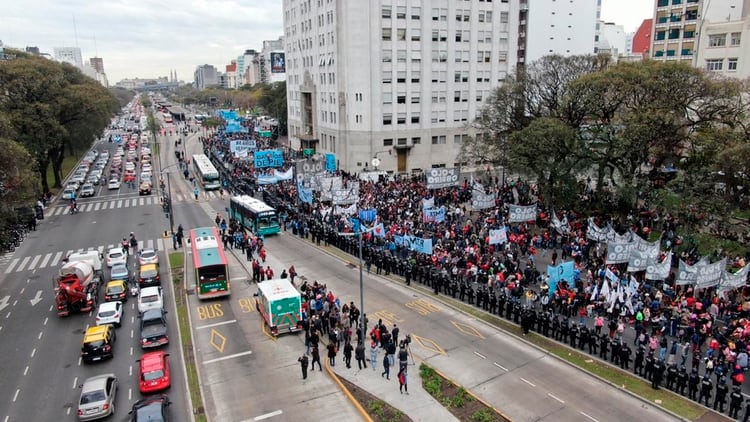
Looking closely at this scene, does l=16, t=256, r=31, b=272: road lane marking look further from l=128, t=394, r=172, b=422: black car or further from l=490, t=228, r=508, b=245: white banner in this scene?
l=490, t=228, r=508, b=245: white banner

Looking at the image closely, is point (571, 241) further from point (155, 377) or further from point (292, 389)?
point (155, 377)

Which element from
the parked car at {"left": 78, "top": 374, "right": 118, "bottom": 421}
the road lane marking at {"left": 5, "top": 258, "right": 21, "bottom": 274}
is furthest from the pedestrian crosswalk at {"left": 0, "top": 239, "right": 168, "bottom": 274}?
the parked car at {"left": 78, "top": 374, "right": 118, "bottom": 421}

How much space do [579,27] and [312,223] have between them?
78.2 m

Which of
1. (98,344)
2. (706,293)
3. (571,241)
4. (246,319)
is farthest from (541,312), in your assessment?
(98,344)

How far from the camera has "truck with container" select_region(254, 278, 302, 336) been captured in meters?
26.9

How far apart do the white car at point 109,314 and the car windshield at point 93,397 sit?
8.57 m

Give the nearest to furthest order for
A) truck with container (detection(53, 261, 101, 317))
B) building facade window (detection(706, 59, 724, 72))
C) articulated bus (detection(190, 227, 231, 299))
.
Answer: truck with container (detection(53, 261, 101, 317)) → articulated bus (detection(190, 227, 231, 299)) → building facade window (detection(706, 59, 724, 72))

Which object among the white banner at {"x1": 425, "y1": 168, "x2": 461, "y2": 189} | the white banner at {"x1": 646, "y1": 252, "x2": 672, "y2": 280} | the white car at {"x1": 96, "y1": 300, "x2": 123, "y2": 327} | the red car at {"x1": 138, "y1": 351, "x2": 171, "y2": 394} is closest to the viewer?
the red car at {"x1": 138, "y1": 351, "x2": 171, "y2": 394}

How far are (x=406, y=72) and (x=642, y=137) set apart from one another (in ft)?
131

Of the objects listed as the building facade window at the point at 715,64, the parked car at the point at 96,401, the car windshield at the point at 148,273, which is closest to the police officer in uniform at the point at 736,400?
the parked car at the point at 96,401

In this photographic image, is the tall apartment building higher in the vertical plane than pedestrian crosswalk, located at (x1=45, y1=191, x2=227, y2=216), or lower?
higher

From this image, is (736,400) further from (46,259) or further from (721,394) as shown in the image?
(46,259)

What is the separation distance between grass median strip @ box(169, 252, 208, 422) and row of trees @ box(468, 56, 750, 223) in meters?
28.3

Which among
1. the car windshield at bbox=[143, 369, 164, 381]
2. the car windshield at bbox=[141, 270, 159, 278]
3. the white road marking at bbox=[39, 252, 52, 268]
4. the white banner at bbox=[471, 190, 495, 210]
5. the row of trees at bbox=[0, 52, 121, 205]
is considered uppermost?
the row of trees at bbox=[0, 52, 121, 205]
